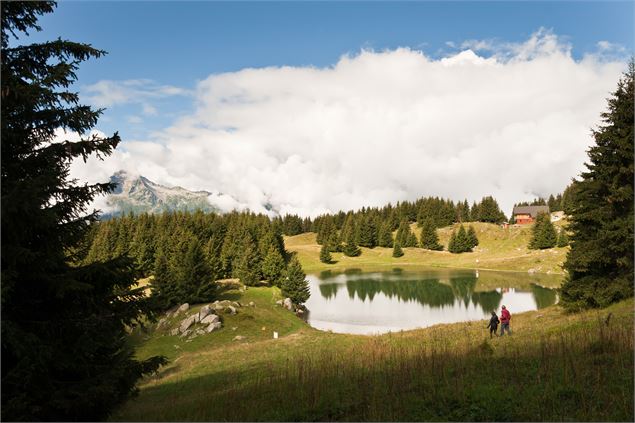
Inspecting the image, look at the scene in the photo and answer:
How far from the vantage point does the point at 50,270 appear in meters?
9.70

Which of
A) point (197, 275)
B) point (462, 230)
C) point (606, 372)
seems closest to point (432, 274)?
point (462, 230)

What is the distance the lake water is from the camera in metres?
51.3

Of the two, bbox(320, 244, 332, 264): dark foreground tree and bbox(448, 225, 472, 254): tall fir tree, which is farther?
bbox(320, 244, 332, 264): dark foreground tree

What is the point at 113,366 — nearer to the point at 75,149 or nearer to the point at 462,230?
the point at 75,149

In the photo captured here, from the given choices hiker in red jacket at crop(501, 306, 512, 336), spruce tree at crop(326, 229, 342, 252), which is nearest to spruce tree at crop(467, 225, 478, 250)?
spruce tree at crop(326, 229, 342, 252)

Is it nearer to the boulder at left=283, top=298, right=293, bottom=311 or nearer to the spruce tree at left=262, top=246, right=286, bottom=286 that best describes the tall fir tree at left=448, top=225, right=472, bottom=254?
the spruce tree at left=262, top=246, right=286, bottom=286

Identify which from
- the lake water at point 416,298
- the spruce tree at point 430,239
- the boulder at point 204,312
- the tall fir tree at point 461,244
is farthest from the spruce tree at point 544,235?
the boulder at point 204,312

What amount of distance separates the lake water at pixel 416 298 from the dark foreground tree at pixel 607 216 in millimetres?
21566

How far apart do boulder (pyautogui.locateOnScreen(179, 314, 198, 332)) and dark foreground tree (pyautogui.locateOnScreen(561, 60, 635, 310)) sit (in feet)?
114

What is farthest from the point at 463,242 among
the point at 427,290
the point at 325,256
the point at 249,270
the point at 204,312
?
the point at 204,312

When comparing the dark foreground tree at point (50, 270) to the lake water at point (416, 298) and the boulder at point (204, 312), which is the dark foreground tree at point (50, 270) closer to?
the boulder at point (204, 312)

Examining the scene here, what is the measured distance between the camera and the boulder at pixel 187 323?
134ft

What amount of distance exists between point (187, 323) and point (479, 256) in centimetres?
10520

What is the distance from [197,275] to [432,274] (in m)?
67.7
